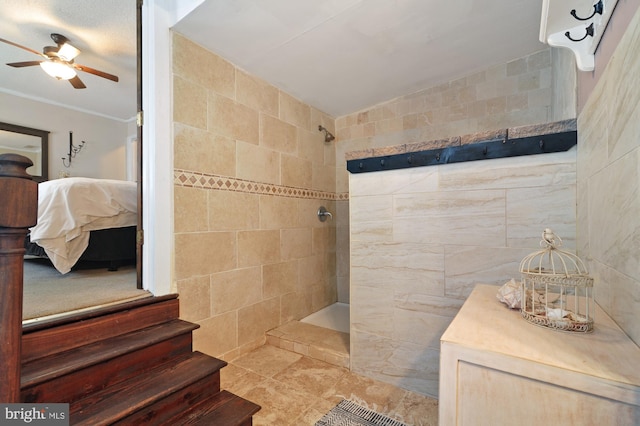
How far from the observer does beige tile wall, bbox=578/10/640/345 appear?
0.63 meters

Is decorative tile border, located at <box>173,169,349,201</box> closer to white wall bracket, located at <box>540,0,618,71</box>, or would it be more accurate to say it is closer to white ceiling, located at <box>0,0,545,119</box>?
white ceiling, located at <box>0,0,545,119</box>

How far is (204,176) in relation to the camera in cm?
185

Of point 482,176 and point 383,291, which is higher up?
point 482,176

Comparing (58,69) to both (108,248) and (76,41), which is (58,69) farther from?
(108,248)

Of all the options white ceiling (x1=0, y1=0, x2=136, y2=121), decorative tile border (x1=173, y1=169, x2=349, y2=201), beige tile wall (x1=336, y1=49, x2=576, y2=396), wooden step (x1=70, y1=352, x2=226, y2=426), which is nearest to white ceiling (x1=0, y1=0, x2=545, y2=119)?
white ceiling (x1=0, y1=0, x2=136, y2=121)

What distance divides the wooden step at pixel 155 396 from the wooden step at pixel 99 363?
0.04m

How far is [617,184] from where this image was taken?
2.38 feet

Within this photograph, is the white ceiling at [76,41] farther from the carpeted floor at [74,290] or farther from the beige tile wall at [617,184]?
the beige tile wall at [617,184]

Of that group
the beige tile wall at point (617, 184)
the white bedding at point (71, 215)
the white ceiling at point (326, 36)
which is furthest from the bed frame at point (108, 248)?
the beige tile wall at point (617, 184)

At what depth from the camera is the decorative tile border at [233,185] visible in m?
1.75

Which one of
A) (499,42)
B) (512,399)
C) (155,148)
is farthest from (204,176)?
(499,42)

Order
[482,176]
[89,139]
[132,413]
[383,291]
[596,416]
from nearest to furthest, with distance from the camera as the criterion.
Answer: [596,416] → [132,413] → [482,176] → [383,291] → [89,139]

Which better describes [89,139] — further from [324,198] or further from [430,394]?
[430,394]

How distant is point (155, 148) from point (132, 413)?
1.31 meters
